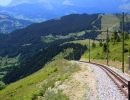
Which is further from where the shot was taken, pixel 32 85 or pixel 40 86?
pixel 32 85

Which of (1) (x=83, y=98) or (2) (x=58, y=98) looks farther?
(1) (x=83, y=98)

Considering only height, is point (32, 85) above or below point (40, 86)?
below

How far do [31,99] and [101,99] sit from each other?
13703 mm

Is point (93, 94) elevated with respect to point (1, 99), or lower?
elevated

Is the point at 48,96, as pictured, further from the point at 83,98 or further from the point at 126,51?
the point at 126,51

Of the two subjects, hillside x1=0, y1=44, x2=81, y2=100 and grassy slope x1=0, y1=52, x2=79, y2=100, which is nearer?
hillside x1=0, y1=44, x2=81, y2=100

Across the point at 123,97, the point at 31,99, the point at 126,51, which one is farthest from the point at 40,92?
the point at 126,51

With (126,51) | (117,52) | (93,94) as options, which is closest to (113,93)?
(93,94)

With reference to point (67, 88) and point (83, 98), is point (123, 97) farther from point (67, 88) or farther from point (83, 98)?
point (67, 88)

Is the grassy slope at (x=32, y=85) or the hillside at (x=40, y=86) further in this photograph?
the grassy slope at (x=32, y=85)

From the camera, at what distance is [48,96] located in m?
31.7

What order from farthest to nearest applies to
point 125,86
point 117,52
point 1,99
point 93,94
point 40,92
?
point 117,52 < point 1,99 < point 40,92 < point 125,86 < point 93,94

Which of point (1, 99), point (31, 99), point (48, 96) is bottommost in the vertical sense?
point (1, 99)

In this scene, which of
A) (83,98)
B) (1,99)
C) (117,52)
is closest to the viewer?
(83,98)
